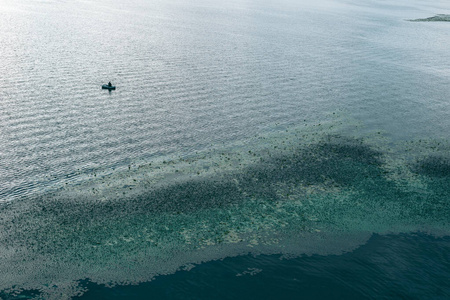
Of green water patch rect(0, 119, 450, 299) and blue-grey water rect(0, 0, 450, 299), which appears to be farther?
green water patch rect(0, 119, 450, 299)

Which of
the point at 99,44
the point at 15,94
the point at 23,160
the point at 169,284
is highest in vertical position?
the point at 99,44

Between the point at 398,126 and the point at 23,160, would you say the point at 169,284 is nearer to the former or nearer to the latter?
the point at 23,160

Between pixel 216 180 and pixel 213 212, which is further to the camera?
pixel 216 180

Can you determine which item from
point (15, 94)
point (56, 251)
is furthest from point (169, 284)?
point (15, 94)

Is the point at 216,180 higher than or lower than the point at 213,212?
higher
